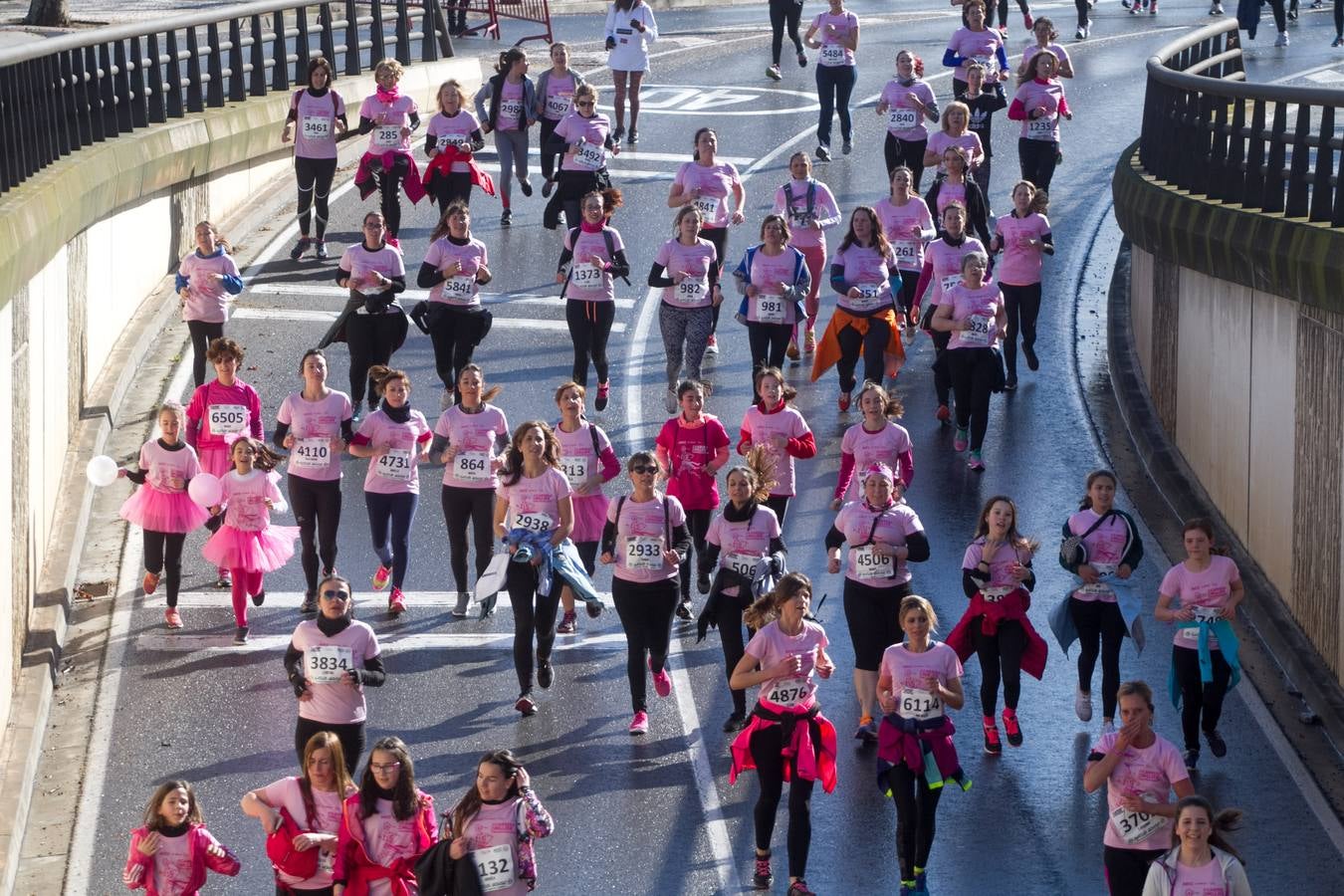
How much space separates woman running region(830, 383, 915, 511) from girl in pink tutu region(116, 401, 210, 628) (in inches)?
172

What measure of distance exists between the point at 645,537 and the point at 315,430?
294 centimetres

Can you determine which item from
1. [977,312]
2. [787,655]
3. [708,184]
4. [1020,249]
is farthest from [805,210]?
[787,655]

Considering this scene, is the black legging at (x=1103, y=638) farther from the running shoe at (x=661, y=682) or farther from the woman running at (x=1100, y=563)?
the running shoe at (x=661, y=682)

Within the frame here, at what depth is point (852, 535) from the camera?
13609mm

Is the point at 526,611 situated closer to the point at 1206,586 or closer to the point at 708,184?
the point at 1206,586

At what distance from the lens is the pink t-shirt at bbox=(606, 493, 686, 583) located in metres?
13.6

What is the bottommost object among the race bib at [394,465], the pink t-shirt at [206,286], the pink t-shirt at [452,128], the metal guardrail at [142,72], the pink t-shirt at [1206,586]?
the pink t-shirt at [1206,586]

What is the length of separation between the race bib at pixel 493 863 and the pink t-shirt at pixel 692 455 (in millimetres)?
5041

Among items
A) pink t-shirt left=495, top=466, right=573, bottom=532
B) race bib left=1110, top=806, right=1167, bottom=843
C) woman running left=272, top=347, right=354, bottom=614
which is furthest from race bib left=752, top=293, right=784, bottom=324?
race bib left=1110, top=806, right=1167, bottom=843

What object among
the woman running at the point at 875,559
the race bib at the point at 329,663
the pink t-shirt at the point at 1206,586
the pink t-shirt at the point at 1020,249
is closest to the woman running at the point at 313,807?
the race bib at the point at 329,663

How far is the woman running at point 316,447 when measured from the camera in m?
15.4

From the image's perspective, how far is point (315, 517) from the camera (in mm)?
15758

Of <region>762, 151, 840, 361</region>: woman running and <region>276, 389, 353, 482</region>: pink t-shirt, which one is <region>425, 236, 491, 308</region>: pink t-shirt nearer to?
<region>762, 151, 840, 361</region>: woman running

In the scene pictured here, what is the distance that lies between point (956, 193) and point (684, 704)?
26.3 ft
